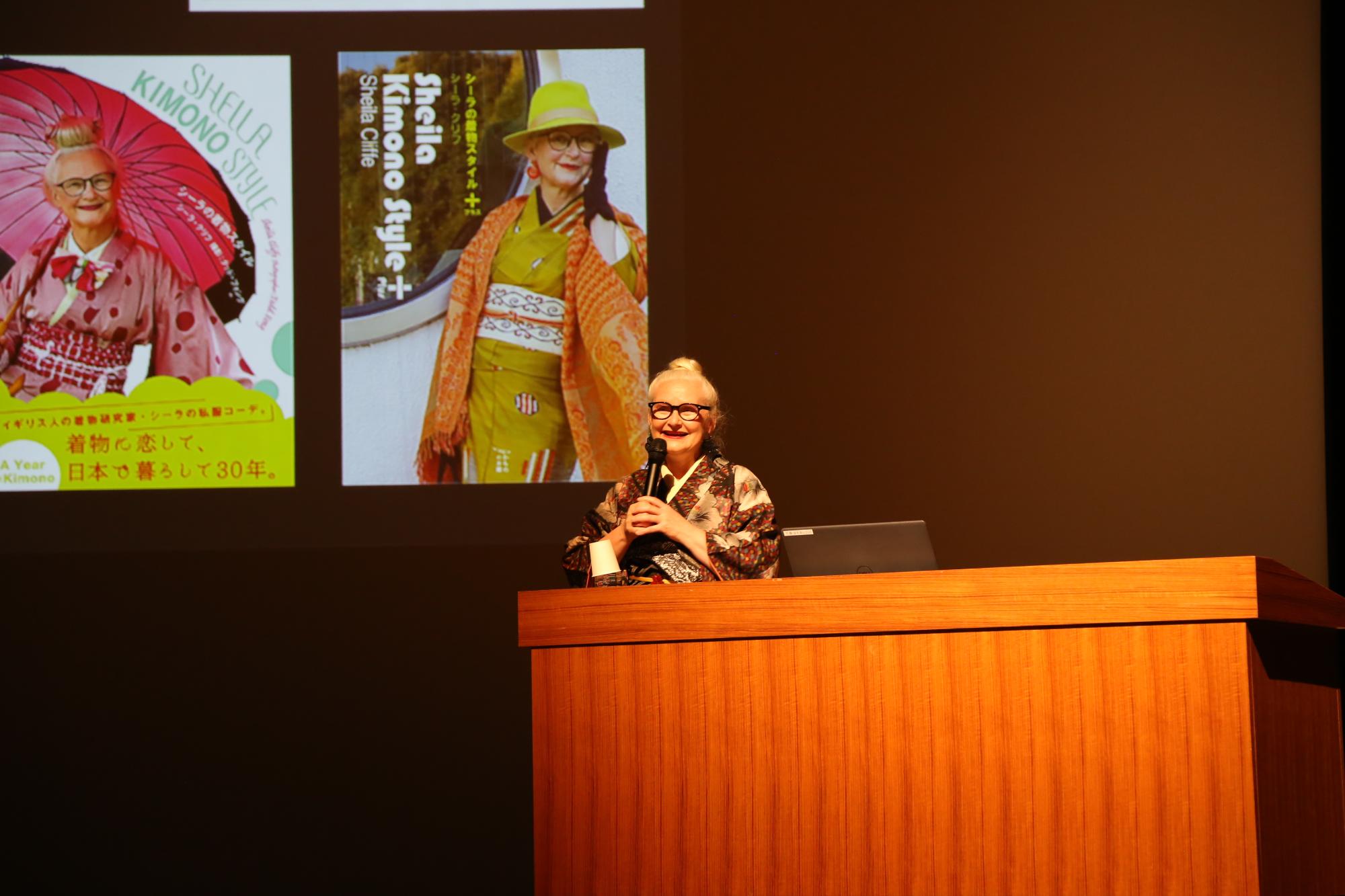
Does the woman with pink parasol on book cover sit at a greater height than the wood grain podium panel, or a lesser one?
greater

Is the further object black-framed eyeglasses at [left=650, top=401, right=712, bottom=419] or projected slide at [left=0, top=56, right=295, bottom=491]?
projected slide at [left=0, top=56, right=295, bottom=491]

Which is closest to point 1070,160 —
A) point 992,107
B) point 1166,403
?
point 992,107

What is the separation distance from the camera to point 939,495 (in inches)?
143

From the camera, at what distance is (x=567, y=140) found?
357 centimetres

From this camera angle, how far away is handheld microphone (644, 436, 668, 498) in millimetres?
2395

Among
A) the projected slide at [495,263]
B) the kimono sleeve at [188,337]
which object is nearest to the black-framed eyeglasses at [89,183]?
the kimono sleeve at [188,337]

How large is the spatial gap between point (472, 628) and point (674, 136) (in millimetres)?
1440

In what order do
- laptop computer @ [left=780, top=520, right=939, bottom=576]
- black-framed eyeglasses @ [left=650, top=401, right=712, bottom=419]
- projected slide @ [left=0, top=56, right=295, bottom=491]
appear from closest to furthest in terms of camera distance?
laptop computer @ [left=780, top=520, right=939, bottom=576]
black-framed eyeglasses @ [left=650, top=401, right=712, bottom=419]
projected slide @ [left=0, top=56, right=295, bottom=491]

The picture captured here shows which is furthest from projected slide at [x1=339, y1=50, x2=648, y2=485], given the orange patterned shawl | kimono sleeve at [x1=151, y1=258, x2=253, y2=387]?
kimono sleeve at [x1=151, y1=258, x2=253, y2=387]

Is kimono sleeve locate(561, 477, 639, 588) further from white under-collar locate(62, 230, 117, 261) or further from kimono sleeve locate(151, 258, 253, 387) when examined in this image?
white under-collar locate(62, 230, 117, 261)

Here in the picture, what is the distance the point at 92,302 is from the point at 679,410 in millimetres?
1805

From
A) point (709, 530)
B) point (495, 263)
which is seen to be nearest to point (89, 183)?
point (495, 263)

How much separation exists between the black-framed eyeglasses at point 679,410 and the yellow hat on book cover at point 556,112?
123 cm

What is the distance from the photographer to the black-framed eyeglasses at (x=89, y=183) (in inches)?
138
